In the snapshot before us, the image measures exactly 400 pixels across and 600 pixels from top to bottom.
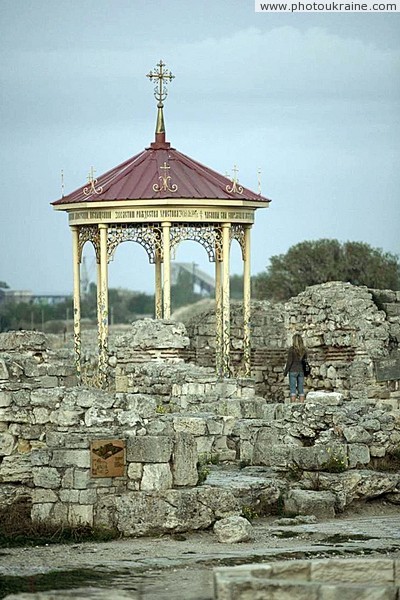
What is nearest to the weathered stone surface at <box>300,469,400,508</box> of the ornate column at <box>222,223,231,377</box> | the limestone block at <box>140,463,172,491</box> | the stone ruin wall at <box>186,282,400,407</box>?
the limestone block at <box>140,463,172,491</box>

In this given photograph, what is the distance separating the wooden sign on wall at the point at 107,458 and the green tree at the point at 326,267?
25.2 m

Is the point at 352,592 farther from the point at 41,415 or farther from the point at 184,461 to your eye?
the point at 41,415

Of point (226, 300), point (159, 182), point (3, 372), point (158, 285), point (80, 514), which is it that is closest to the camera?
point (80, 514)

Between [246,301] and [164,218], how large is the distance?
1.96m

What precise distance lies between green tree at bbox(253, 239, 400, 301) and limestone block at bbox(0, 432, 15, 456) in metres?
24.6

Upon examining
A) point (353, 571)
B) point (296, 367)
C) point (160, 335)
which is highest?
point (160, 335)

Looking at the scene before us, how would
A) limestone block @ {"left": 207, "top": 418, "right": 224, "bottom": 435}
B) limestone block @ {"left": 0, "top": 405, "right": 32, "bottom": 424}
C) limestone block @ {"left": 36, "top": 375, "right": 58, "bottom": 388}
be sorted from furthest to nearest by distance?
limestone block @ {"left": 207, "top": 418, "right": 224, "bottom": 435} → limestone block @ {"left": 36, "top": 375, "right": 58, "bottom": 388} → limestone block @ {"left": 0, "top": 405, "right": 32, "bottom": 424}

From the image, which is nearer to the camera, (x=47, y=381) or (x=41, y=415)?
(x=41, y=415)

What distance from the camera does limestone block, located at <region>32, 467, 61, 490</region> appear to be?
1772cm

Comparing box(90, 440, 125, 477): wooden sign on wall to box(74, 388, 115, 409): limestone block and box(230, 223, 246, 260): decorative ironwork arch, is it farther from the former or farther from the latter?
box(230, 223, 246, 260): decorative ironwork arch

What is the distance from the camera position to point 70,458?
697 inches

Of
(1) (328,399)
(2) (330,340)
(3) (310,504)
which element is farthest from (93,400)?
(2) (330,340)

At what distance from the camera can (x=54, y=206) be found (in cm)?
2823

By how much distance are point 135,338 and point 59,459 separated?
9.57m
